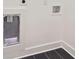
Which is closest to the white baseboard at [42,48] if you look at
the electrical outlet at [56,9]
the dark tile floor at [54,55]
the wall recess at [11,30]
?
the dark tile floor at [54,55]

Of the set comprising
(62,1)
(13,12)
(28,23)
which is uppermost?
(62,1)

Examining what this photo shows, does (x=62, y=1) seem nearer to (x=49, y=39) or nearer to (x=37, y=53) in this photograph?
(x=49, y=39)

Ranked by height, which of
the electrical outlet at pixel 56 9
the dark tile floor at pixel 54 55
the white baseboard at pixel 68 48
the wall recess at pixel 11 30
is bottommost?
the dark tile floor at pixel 54 55

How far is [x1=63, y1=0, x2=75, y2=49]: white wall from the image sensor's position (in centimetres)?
256

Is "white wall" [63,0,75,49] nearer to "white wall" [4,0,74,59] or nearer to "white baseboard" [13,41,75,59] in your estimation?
"white wall" [4,0,74,59]

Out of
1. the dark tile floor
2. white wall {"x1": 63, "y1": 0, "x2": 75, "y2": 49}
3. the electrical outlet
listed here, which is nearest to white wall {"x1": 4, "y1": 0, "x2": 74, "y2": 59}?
white wall {"x1": 63, "y1": 0, "x2": 75, "y2": 49}

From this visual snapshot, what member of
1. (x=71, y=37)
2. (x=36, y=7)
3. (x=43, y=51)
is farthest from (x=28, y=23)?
(x=71, y=37)

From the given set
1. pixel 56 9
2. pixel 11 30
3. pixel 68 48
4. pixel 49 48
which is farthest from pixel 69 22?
pixel 11 30

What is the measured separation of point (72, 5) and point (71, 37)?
0.75 metres

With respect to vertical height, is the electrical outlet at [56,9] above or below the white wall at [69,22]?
above

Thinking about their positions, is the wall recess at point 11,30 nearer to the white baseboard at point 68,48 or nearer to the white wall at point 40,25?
the white wall at point 40,25

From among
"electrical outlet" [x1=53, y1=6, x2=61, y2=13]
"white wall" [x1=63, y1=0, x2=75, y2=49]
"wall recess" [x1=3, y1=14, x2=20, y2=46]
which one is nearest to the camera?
"wall recess" [x1=3, y1=14, x2=20, y2=46]

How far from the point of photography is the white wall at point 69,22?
256 centimetres

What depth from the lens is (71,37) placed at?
2.65 metres
